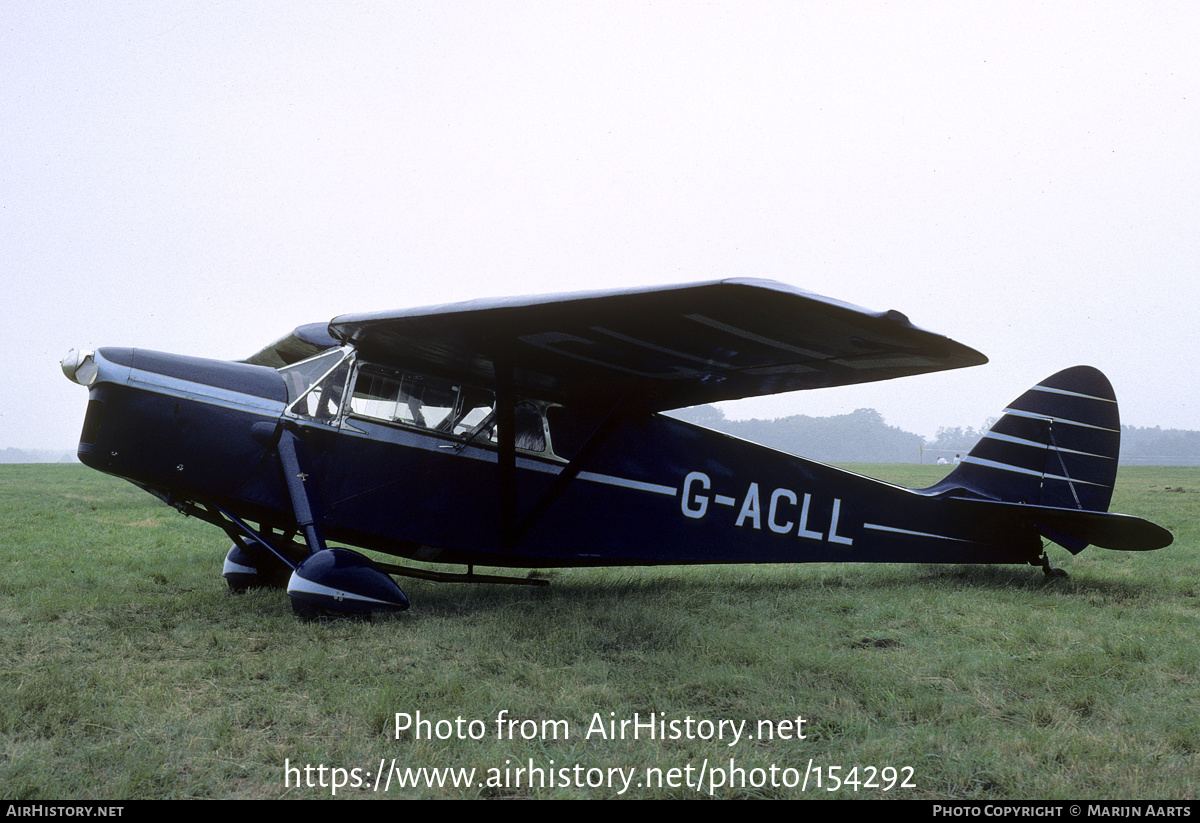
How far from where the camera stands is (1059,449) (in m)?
7.14

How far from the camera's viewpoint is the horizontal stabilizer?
241 inches

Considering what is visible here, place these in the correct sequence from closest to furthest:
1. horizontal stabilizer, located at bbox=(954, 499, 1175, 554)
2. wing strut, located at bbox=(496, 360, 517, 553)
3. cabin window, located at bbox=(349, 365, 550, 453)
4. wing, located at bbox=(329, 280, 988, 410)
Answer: wing, located at bbox=(329, 280, 988, 410), wing strut, located at bbox=(496, 360, 517, 553), cabin window, located at bbox=(349, 365, 550, 453), horizontal stabilizer, located at bbox=(954, 499, 1175, 554)

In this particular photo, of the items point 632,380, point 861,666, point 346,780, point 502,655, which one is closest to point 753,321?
point 632,380

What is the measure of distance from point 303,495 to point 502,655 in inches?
69.1

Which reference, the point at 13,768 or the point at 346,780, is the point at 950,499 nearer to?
the point at 346,780

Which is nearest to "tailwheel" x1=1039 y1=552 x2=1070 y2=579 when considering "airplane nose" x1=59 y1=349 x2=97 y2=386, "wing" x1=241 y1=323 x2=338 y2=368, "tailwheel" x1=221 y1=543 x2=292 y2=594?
"tailwheel" x1=221 y1=543 x2=292 y2=594

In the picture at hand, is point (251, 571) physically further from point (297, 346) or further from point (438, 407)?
point (297, 346)

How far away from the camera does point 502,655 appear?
13.3 feet

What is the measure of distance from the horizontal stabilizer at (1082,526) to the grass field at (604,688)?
1.60 ft

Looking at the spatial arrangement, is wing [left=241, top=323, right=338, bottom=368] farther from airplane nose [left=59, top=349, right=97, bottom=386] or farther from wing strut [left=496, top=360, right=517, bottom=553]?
wing strut [left=496, top=360, right=517, bottom=553]

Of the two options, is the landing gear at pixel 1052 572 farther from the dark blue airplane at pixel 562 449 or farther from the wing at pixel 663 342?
the wing at pixel 663 342

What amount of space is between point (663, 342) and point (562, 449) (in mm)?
1732

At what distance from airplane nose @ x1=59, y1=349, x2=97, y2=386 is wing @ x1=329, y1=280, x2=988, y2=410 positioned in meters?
1.50

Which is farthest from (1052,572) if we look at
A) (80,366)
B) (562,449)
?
(80,366)
